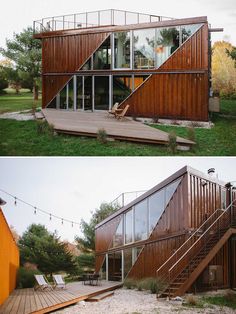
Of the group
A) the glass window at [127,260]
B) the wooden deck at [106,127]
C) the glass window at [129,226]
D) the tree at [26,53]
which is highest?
the tree at [26,53]

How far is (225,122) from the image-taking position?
1305cm

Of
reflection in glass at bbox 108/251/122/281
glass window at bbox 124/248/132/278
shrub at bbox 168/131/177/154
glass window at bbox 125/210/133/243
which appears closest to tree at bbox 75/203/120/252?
reflection in glass at bbox 108/251/122/281

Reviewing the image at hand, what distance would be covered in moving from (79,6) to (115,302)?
10336mm

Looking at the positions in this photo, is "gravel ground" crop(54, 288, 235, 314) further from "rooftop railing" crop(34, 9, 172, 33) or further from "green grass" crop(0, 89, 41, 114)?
"rooftop railing" crop(34, 9, 172, 33)

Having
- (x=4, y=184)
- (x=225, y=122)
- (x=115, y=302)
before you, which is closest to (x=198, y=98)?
(x=225, y=122)

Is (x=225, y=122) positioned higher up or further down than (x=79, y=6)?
further down

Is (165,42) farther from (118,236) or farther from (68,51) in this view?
(118,236)

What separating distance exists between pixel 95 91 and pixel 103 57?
3.71 feet

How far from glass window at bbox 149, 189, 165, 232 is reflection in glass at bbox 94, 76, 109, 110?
4.46 metres

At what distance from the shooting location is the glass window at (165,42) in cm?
1262

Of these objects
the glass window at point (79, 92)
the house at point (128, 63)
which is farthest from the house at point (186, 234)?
the glass window at point (79, 92)

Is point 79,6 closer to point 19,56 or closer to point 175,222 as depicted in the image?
point 19,56

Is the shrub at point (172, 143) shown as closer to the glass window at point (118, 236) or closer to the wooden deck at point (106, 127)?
the wooden deck at point (106, 127)

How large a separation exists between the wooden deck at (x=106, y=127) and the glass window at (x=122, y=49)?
5.51ft
